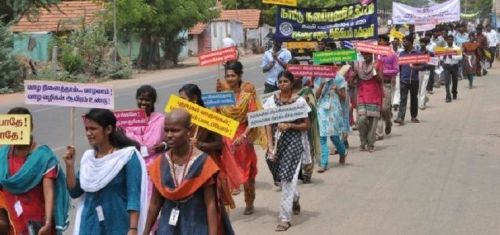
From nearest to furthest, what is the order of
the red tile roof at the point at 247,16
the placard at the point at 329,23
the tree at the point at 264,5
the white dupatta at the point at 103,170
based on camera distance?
1. the white dupatta at the point at 103,170
2. the placard at the point at 329,23
3. the red tile roof at the point at 247,16
4. the tree at the point at 264,5

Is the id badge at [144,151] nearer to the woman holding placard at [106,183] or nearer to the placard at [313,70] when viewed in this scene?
the woman holding placard at [106,183]

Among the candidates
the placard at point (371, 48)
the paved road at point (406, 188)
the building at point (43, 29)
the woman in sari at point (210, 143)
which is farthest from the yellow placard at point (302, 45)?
the building at point (43, 29)

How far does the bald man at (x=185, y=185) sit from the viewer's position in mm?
4156

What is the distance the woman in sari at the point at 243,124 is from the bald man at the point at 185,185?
3.35 metres

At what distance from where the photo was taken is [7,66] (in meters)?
27.6

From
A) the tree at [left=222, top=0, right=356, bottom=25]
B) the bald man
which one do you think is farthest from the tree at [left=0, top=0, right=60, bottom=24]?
the tree at [left=222, top=0, right=356, bottom=25]

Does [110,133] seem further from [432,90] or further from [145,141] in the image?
[432,90]

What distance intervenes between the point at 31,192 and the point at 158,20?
35107 millimetres

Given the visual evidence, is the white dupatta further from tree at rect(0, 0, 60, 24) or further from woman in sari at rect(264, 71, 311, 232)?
tree at rect(0, 0, 60, 24)

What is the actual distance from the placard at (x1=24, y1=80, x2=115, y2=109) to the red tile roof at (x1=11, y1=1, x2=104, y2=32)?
3424 cm

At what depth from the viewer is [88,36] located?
1313 inches

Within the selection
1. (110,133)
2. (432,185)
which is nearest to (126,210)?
(110,133)

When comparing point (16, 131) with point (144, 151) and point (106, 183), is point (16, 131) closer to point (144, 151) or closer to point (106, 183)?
point (106, 183)

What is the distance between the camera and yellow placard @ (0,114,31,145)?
469 centimetres
